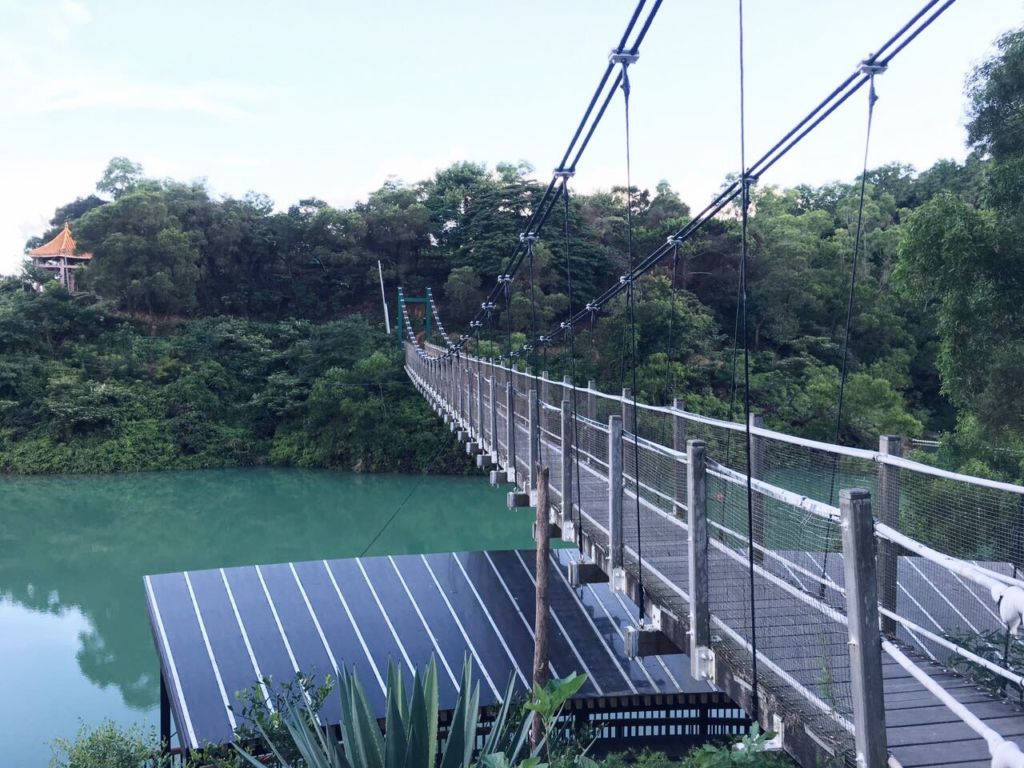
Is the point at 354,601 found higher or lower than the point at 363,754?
lower

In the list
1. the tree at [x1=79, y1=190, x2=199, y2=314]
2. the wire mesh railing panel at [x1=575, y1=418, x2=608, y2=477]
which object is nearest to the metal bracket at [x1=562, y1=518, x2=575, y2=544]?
the wire mesh railing panel at [x1=575, y1=418, x2=608, y2=477]

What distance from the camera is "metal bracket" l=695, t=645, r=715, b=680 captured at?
1.87 meters

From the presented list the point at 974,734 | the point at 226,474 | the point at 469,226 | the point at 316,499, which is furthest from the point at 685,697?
the point at 469,226

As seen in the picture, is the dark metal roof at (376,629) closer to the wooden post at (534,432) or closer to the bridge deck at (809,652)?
the wooden post at (534,432)

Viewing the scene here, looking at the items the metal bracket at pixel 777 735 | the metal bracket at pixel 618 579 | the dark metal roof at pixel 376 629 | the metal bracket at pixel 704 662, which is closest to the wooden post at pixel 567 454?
the metal bracket at pixel 618 579

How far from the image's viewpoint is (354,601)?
4547 millimetres

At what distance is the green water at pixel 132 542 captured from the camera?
5965 millimetres

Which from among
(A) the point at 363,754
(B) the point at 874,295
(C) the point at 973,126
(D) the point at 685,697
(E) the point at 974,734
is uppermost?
(C) the point at 973,126

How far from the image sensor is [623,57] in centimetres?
317

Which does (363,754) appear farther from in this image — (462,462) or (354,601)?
(462,462)

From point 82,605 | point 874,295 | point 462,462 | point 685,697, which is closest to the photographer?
point 685,697

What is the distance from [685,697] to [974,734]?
2.37 meters

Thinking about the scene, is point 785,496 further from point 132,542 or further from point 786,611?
point 132,542

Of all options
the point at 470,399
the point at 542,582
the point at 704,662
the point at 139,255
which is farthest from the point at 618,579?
the point at 139,255
